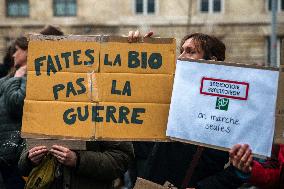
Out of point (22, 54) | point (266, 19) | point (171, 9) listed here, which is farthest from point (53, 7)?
point (22, 54)

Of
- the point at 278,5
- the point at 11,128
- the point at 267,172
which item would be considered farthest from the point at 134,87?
the point at 278,5

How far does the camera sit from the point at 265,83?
313 centimetres

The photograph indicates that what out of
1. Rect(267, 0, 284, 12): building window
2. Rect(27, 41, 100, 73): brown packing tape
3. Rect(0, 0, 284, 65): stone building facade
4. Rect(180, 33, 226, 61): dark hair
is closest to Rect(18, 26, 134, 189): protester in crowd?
Rect(27, 41, 100, 73): brown packing tape

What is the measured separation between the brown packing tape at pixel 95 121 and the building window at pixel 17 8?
29.5m

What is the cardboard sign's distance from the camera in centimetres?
345

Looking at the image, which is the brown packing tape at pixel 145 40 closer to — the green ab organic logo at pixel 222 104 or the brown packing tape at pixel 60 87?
the brown packing tape at pixel 60 87

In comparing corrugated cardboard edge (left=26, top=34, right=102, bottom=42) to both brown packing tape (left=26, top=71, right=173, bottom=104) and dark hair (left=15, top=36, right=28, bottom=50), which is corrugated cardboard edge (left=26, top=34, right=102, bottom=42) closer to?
brown packing tape (left=26, top=71, right=173, bottom=104)

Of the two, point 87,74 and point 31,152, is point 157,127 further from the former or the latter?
A: point 31,152

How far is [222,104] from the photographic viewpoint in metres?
3.22

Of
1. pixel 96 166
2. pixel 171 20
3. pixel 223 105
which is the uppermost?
pixel 171 20

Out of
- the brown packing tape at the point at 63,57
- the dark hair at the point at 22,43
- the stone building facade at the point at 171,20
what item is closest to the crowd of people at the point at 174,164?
the brown packing tape at the point at 63,57

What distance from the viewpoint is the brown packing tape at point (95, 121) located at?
3.43 meters

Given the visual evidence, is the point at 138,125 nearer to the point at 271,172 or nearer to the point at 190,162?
the point at 190,162

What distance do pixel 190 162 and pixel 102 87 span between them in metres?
0.58
